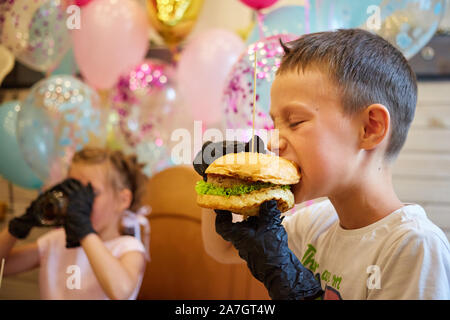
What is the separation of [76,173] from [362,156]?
972 millimetres

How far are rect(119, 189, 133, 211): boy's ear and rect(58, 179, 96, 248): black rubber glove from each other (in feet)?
0.63

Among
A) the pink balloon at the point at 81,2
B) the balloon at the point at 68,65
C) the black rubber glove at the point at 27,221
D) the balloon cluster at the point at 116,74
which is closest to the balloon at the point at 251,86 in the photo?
the balloon cluster at the point at 116,74

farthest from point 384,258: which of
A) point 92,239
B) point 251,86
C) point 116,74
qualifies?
point 116,74

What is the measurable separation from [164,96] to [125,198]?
57 centimetres

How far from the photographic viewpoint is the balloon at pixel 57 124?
1641 millimetres

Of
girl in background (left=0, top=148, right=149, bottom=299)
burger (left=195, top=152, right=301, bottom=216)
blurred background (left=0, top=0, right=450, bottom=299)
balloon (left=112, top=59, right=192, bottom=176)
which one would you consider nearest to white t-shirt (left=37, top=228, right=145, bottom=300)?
girl in background (left=0, top=148, right=149, bottom=299)

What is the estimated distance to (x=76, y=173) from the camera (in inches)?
55.1

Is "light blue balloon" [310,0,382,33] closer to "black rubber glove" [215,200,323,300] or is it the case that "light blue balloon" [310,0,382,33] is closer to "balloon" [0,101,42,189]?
"black rubber glove" [215,200,323,300]

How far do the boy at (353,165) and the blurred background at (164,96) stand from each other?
0.58 m

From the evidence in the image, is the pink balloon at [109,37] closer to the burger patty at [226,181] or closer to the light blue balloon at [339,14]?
the light blue balloon at [339,14]

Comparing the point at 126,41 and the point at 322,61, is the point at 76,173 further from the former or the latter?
the point at 322,61

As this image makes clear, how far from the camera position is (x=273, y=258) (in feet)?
2.17

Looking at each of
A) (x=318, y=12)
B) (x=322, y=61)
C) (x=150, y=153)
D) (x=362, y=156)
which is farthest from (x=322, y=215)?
(x=150, y=153)

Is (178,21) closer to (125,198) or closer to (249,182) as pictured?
(125,198)
